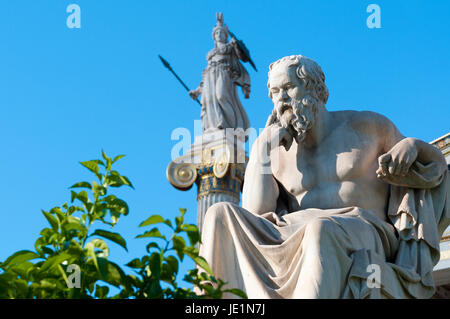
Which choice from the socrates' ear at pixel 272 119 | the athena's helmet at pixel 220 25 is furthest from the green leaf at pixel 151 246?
the athena's helmet at pixel 220 25

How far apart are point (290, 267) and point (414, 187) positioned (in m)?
1.22

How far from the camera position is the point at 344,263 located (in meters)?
4.27

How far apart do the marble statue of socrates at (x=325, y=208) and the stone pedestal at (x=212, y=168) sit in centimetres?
910

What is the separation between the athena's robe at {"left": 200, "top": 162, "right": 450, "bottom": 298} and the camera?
4.22 meters

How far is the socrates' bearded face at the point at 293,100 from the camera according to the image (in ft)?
16.8

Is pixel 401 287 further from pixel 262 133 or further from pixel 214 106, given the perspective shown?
pixel 214 106

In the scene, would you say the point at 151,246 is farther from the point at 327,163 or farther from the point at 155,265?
the point at 327,163

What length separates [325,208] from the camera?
5031mm

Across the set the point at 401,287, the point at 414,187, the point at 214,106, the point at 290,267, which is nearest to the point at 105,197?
the point at 290,267

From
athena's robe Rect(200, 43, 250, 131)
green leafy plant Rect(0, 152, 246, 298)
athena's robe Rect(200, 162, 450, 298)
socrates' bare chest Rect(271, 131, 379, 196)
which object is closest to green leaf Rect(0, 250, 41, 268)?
green leafy plant Rect(0, 152, 246, 298)

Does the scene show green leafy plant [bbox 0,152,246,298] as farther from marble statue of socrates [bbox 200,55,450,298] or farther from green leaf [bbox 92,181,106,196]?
marble statue of socrates [bbox 200,55,450,298]

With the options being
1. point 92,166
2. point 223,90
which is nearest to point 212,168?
point 223,90

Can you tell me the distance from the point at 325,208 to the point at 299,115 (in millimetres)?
682

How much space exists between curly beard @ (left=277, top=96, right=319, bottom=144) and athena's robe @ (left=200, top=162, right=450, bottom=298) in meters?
0.63
